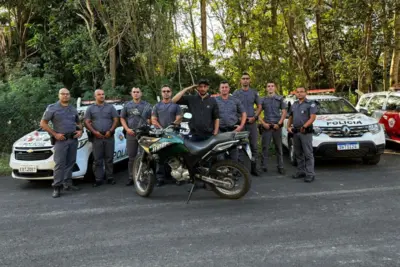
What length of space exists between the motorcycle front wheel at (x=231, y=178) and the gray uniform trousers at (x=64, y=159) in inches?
98.9

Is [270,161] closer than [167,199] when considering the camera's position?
No

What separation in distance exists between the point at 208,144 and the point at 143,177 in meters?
1.28

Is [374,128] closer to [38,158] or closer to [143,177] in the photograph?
[143,177]

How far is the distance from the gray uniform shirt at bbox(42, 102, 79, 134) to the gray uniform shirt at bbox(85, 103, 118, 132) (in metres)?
0.41

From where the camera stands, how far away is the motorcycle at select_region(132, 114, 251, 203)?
5242mm

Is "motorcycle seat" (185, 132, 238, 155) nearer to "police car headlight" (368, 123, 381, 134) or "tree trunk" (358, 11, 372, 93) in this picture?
"police car headlight" (368, 123, 381, 134)

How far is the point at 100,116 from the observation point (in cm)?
654

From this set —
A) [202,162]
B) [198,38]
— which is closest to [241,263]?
[202,162]

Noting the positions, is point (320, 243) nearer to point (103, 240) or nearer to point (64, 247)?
point (103, 240)

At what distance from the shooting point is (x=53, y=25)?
14.3 metres

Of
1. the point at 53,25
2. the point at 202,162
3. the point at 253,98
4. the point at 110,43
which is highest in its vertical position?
the point at 53,25

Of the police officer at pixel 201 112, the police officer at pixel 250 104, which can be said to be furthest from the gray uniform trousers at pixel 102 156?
the police officer at pixel 250 104

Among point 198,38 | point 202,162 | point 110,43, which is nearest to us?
point 202,162

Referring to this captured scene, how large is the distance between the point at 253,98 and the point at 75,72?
351 inches
